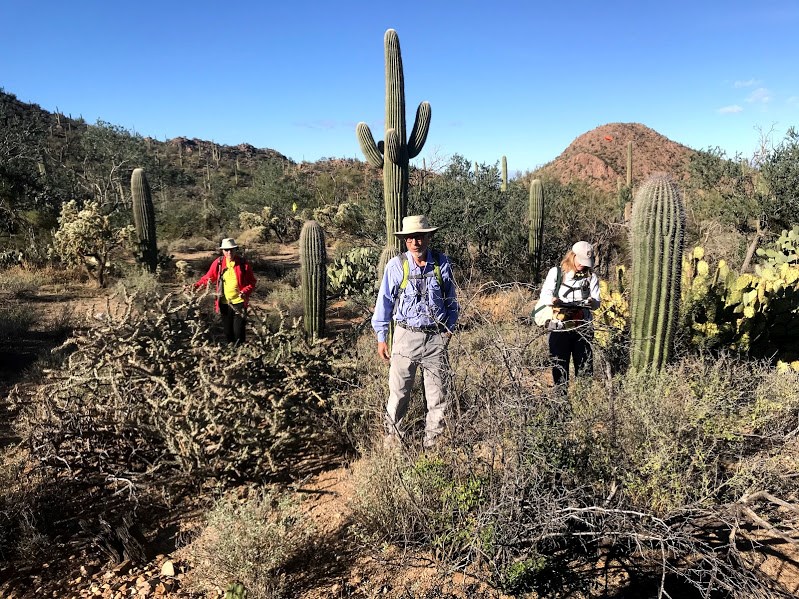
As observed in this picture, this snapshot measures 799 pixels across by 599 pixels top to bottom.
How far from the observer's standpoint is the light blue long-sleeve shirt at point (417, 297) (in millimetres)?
3430

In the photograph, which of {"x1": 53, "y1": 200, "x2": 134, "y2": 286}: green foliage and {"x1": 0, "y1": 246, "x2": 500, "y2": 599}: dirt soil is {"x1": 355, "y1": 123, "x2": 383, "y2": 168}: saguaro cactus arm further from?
{"x1": 53, "y1": 200, "x2": 134, "y2": 286}: green foliage

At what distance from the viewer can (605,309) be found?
17.4 ft

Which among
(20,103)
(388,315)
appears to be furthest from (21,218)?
(20,103)

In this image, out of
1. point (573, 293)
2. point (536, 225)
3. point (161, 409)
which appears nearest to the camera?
point (161, 409)

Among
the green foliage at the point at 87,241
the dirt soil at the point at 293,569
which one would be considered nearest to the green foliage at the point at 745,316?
the dirt soil at the point at 293,569

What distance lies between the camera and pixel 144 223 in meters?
10.9

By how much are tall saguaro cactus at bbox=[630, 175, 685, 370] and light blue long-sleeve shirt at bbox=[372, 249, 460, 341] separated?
1.86m

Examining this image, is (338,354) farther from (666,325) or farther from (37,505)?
(666,325)

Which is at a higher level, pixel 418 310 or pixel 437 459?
pixel 418 310

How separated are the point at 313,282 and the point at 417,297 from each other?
3036 mm

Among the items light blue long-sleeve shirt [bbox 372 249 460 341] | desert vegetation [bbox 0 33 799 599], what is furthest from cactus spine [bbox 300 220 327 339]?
light blue long-sleeve shirt [bbox 372 249 460 341]

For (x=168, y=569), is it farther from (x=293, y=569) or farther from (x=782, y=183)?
(x=782, y=183)

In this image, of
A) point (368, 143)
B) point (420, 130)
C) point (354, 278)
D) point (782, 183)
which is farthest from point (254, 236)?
point (782, 183)

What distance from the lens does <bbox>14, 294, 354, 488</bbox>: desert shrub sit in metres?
3.34
